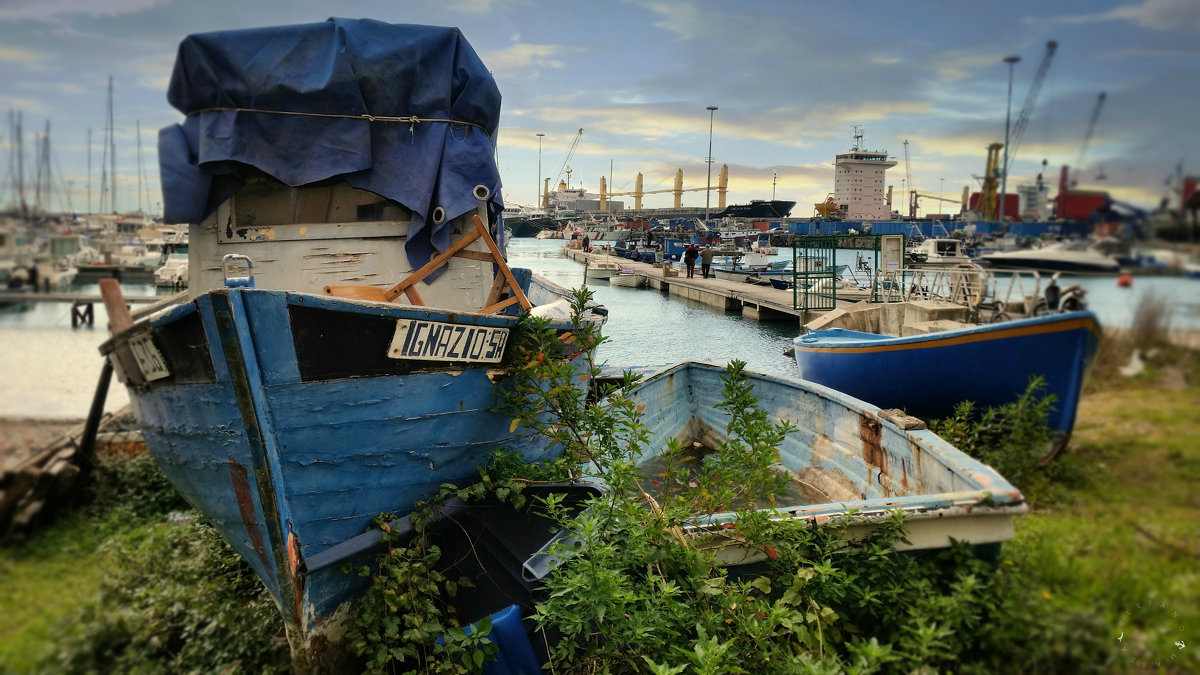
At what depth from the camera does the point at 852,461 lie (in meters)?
6.25

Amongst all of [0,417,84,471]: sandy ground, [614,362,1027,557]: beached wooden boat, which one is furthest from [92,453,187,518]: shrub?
[614,362,1027,557]: beached wooden boat

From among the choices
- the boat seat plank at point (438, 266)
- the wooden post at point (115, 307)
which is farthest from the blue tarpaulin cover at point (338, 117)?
the wooden post at point (115, 307)

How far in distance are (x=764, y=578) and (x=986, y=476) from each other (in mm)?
1502

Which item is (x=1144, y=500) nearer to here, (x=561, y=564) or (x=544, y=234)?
(x=561, y=564)

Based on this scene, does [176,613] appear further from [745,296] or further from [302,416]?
[745,296]

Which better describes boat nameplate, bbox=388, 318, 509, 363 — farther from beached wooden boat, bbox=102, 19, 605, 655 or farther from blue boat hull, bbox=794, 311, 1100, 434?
blue boat hull, bbox=794, 311, 1100, 434

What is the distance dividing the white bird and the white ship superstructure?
7.24 ft

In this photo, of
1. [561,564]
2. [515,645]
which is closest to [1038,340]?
[561,564]

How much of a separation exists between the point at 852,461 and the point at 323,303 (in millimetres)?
4917

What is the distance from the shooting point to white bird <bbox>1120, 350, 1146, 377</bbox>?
1979 millimetres

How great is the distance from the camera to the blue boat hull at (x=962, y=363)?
2660 mm

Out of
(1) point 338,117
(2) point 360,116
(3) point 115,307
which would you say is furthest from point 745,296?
(3) point 115,307

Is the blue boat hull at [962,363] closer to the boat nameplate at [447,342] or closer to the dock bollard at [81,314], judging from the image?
the boat nameplate at [447,342]

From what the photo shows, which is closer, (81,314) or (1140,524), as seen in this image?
(1140,524)
